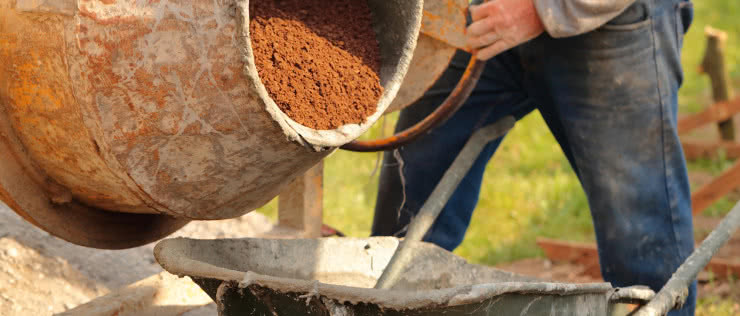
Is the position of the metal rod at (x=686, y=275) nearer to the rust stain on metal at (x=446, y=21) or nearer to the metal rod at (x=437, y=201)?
the metal rod at (x=437, y=201)

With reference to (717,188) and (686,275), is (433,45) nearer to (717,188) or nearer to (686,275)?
(686,275)

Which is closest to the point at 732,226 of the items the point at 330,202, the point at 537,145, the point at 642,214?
the point at 642,214

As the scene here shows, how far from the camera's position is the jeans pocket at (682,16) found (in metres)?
2.29

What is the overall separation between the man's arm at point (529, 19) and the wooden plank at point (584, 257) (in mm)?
1921

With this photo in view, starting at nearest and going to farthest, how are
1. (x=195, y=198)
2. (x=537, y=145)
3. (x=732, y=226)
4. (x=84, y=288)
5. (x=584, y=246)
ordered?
1. (x=195, y=198)
2. (x=732, y=226)
3. (x=84, y=288)
4. (x=584, y=246)
5. (x=537, y=145)

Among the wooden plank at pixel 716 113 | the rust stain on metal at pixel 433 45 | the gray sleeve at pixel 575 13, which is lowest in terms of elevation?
the wooden plank at pixel 716 113

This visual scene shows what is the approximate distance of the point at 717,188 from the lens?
4.27m

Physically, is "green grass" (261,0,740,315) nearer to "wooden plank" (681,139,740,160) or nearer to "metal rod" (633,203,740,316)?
"wooden plank" (681,139,740,160)

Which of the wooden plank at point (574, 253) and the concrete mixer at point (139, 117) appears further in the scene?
the wooden plank at point (574, 253)

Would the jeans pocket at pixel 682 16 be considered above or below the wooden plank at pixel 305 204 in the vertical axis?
above

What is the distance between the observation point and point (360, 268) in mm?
2074

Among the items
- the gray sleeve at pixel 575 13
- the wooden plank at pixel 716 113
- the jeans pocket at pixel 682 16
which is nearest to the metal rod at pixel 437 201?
the gray sleeve at pixel 575 13

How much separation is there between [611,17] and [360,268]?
89cm

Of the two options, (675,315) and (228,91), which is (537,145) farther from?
(228,91)
